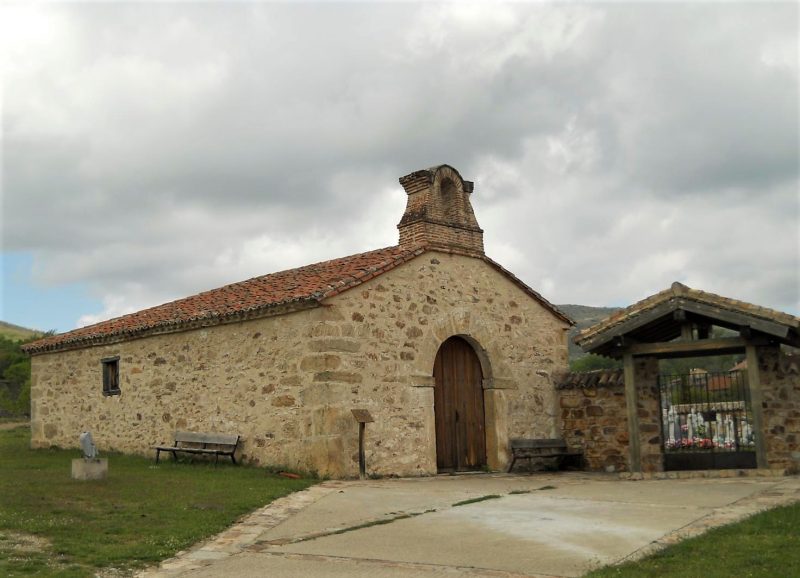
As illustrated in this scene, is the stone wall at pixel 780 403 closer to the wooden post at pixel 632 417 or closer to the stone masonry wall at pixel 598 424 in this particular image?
the wooden post at pixel 632 417

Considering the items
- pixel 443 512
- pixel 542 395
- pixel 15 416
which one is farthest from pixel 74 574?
pixel 15 416

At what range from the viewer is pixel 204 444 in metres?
14.6

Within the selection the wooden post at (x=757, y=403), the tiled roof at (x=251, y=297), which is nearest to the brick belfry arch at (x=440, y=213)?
the tiled roof at (x=251, y=297)

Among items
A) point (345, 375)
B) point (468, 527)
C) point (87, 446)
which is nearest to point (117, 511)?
point (87, 446)

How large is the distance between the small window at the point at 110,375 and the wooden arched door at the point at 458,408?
708cm

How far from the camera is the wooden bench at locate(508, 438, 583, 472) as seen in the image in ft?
50.6

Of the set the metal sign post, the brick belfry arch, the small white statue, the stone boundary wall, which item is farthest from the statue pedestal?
the stone boundary wall

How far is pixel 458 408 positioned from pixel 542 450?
193 centimetres

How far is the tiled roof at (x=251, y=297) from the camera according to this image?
13.5 m

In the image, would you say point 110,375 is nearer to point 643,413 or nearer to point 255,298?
point 255,298

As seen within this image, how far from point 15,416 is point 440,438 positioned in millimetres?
21156

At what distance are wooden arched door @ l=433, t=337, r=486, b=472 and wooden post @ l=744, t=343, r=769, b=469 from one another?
515cm

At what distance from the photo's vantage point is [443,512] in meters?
9.30

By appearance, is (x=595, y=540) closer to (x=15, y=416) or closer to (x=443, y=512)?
(x=443, y=512)
